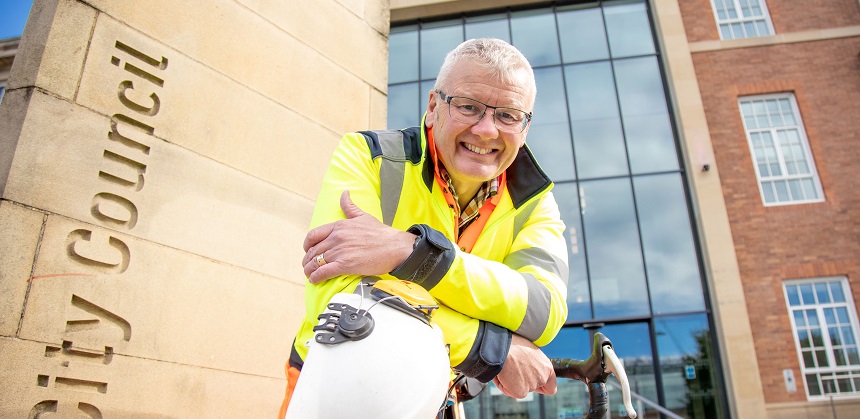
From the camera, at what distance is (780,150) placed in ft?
41.4

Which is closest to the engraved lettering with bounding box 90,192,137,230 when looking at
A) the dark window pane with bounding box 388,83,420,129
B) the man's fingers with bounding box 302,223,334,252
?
the man's fingers with bounding box 302,223,334,252

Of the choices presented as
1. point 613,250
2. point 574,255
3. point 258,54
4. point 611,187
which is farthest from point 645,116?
point 258,54

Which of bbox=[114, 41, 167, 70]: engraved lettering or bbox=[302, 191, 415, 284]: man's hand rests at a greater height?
bbox=[114, 41, 167, 70]: engraved lettering

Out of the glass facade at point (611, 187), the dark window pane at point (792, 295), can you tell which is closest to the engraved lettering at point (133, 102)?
the glass facade at point (611, 187)

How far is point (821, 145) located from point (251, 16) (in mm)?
13099

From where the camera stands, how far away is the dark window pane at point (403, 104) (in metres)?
14.6

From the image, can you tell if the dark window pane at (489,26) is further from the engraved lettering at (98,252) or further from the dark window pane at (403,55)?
the engraved lettering at (98,252)

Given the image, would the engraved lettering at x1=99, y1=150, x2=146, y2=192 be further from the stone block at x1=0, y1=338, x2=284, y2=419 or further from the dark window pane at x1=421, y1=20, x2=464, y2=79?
the dark window pane at x1=421, y1=20, x2=464, y2=79

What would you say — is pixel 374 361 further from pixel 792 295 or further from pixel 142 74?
pixel 792 295

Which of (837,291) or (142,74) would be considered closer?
(142,74)

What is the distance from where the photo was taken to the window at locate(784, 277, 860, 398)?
34.8 feet

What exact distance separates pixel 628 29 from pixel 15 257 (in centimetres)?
1464

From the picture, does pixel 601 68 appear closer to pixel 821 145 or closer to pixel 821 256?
pixel 821 145

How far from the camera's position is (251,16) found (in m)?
3.23
